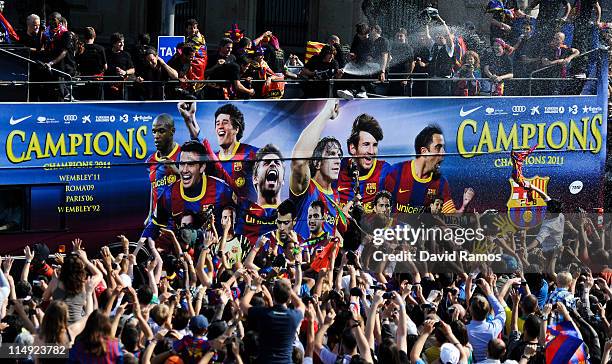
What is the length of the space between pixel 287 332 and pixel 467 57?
1036cm

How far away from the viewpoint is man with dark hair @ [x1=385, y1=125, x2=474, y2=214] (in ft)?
60.7

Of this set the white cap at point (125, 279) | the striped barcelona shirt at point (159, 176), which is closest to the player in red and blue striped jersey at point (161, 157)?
the striped barcelona shirt at point (159, 176)

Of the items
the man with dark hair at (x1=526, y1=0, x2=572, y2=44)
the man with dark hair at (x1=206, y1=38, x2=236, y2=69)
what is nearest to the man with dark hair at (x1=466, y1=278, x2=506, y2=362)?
the man with dark hair at (x1=206, y1=38, x2=236, y2=69)

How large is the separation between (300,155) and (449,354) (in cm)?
776

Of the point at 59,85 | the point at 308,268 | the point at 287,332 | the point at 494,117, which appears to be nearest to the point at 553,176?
the point at 494,117

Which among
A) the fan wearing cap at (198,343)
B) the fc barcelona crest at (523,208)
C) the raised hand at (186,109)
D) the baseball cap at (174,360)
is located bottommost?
the baseball cap at (174,360)

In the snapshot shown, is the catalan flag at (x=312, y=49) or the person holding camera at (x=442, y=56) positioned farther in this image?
the person holding camera at (x=442, y=56)

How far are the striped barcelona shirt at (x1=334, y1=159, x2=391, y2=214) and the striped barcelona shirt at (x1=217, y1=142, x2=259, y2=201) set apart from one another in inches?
46.3

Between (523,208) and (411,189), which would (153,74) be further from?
(523,208)

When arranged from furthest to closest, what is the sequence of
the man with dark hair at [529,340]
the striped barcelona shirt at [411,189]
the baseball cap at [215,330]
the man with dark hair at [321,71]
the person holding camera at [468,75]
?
1. the person holding camera at [468,75]
2. the man with dark hair at [321,71]
3. the striped barcelona shirt at [411,189]
4. the man with dark hair at [529,340]
5. the baseball cap at [215,330]

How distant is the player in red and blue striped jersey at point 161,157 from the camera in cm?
1764

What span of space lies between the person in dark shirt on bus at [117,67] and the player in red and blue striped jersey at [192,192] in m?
1.20

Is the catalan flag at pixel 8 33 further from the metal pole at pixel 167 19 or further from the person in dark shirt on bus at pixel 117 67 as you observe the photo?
the metal pole at pixel 167 19

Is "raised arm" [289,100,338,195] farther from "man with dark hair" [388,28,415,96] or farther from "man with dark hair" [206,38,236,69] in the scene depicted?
"man with dark hair" [388,28,415,96]
